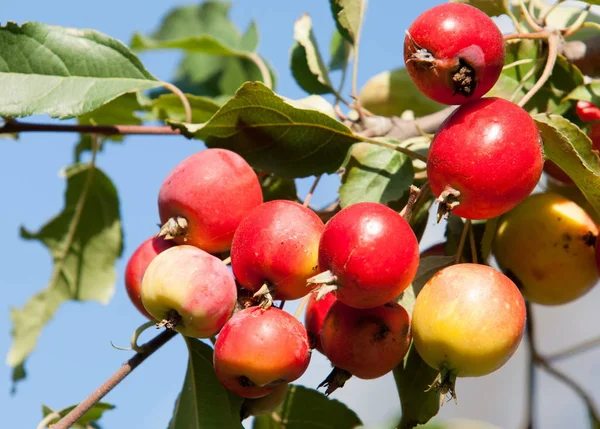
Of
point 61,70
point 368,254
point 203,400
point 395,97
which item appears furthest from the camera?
point 395,97

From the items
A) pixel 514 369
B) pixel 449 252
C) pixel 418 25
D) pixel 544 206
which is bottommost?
pixel 514 369

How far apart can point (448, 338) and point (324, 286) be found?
18cm

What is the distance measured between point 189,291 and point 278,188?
0.45m

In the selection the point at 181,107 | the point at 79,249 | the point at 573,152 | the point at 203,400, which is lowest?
the point at 79,249

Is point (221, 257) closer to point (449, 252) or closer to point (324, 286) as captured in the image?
point (324, 286)

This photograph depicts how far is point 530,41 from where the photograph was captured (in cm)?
152

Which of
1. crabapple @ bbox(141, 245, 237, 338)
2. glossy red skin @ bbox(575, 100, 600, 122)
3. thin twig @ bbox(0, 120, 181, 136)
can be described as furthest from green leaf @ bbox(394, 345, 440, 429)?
thin twig @ bbox(0, 120, 181, 136)

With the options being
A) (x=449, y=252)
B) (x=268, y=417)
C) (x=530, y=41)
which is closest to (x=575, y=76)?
(x=530, y=41)

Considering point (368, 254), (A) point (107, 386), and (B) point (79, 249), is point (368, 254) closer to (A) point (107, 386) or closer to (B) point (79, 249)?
(A) point (107, 386)

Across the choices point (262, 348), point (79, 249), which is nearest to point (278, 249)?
point (262, 348)

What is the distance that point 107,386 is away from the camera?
1233 mm

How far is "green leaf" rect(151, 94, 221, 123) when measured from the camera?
1.79 metres

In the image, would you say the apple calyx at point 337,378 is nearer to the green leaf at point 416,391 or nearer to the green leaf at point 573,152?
the green leaf at point 416,391

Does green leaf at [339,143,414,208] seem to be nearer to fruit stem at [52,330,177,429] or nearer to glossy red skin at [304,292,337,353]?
glossy red skin at [304,292,337,353]
